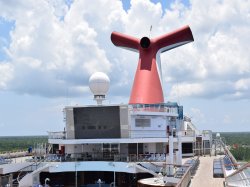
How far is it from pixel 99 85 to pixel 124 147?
5730mm

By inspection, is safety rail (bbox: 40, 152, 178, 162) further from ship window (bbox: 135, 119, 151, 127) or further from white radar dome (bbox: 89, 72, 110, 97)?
white radar dome (bbox: 89, 72, 110, 97)

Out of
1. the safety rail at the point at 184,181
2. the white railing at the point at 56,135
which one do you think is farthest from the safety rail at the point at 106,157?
the safety rail at the point at 184,181

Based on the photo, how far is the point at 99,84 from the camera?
33625mm

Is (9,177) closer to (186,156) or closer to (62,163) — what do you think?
(62,163)

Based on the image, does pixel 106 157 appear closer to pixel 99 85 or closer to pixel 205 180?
pixel 99 85

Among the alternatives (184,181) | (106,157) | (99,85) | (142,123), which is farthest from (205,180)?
(99,85)

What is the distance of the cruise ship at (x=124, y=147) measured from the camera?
26.3 m

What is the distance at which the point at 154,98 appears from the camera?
35000 mm

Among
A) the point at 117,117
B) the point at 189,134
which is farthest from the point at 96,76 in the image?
the point at 189,134

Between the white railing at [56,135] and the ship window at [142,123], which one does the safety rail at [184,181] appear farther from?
the white railing at [56,135]

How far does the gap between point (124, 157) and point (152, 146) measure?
4452 millimetres

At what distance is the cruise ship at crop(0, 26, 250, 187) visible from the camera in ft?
86.3

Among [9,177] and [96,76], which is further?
[96,76]

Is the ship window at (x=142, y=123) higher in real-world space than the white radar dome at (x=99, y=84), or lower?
lower
